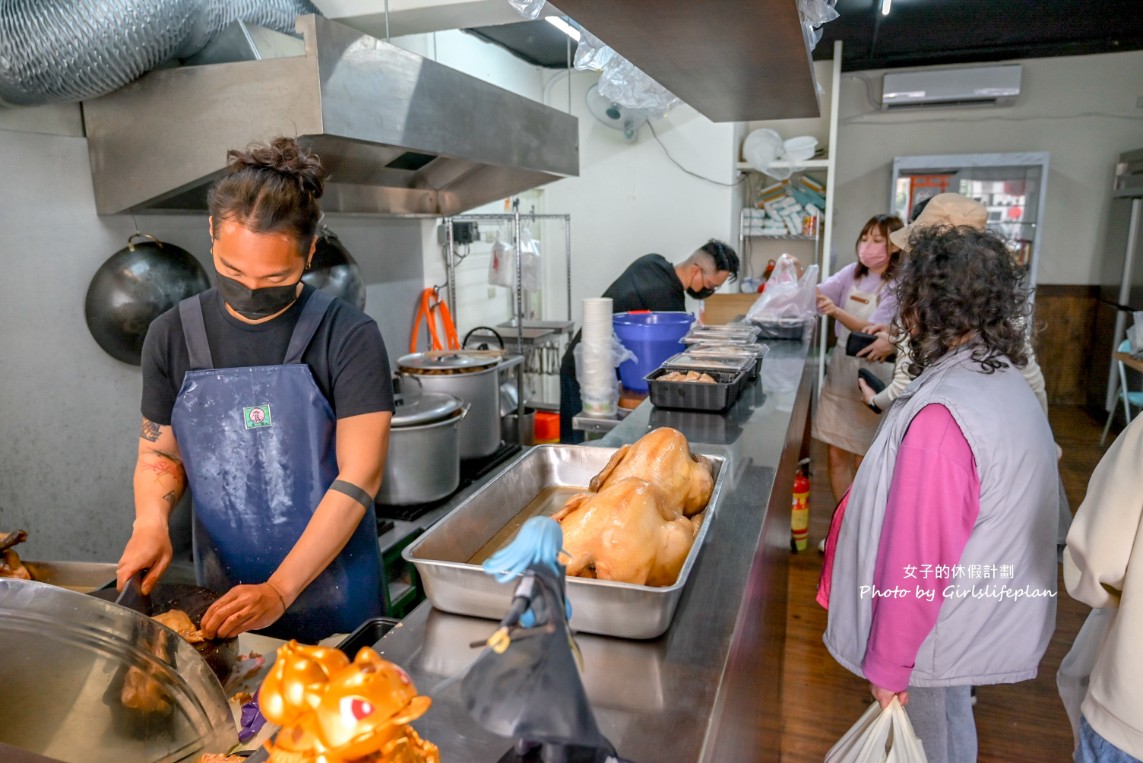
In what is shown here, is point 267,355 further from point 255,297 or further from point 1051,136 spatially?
point 1051,136

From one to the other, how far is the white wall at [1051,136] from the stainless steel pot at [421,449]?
6.08m

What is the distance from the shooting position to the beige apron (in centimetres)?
370

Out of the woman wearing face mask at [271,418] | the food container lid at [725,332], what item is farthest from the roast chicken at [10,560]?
the food container lid at [725,332]

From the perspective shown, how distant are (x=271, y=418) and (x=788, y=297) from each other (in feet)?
9.59

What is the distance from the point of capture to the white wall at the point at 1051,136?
6.64 metres

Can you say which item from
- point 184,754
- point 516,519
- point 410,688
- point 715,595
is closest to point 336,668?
point 410,688

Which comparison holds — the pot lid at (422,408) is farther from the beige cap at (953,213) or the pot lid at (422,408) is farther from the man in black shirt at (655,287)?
the beige cap at (953,213)

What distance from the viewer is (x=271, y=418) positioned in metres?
1.66

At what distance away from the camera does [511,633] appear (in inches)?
23.2

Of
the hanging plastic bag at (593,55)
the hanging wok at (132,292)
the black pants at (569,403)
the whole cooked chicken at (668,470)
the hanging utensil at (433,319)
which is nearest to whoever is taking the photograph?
the whole cooked chicken at (668,470)

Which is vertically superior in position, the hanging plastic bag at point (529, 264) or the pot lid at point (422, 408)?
the hanging plastic bag at point (529, 264)

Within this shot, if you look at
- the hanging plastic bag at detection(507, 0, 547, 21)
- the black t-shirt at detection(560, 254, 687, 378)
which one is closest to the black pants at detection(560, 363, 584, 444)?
the black t-shirt at detection(560, 254, 687, 378)

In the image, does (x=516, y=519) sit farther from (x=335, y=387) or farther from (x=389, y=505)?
(x=389, y=505)

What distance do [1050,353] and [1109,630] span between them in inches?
271
